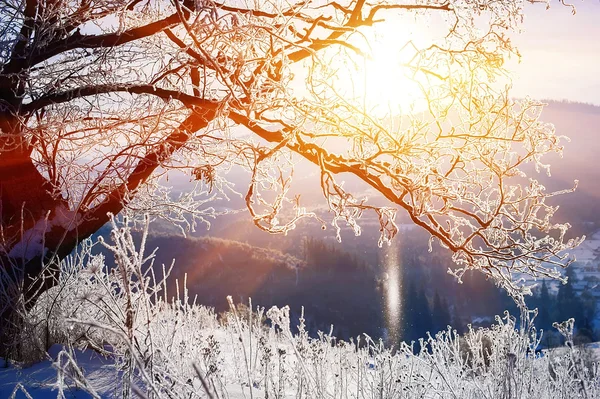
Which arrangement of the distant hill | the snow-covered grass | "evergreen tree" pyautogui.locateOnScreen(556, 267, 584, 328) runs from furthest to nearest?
"evergreen tree" pyautogui.locateOnScreen(556, 267, 584, 328) < the distant hill < the snow-covered grass

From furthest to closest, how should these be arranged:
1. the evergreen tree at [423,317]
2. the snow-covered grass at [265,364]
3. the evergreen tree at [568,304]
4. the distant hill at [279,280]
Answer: the evergreen tree at [568,304], the distant hill at [279,280], the evergreen tree at [423,317], the snow-covered grass at [265,364]

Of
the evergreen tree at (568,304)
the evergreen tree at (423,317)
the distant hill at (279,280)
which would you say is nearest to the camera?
the evergreen tree at (423,317)

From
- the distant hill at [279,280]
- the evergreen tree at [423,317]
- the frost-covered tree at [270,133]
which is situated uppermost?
the frost-covered tree at [270,133]

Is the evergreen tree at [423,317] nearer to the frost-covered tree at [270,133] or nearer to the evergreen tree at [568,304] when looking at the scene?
the evergreen tree at [568,304]

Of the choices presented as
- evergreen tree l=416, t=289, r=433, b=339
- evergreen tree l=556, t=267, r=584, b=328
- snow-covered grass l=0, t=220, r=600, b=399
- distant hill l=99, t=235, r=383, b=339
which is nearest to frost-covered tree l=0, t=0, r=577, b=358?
snow-covered grass l=0, t=220, r=600, b=399

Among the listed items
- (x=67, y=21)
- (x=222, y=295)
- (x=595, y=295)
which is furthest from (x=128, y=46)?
(x=595, y=295)

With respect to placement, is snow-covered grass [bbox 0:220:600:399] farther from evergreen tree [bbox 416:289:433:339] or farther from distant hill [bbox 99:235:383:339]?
evergreen tree [bbox 416:289:433:339]

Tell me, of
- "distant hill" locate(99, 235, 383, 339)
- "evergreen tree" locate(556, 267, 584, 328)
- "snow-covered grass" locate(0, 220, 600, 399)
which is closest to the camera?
"snow-covered grass" locate(0, 220, 600, 399)

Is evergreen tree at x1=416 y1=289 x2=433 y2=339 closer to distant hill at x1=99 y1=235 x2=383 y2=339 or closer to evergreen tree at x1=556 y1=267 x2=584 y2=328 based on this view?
distant hill at x1=99 y1=235 x2=383 y2=339

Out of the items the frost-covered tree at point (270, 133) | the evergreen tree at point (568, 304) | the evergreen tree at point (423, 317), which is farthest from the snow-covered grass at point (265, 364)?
the evergreen tree at point (568, 304)

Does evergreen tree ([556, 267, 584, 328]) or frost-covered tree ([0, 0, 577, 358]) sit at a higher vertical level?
frost-covered tree ([0, 0, 577, 358])

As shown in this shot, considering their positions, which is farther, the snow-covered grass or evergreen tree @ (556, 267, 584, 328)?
evergreen tree @ (556, 267, 584, 328)

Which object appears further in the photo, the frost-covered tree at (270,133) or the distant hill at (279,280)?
the distant hill at (279,280)

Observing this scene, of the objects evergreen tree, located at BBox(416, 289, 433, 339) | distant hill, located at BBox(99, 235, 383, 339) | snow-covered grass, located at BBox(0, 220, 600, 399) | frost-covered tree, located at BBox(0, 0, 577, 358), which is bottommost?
evergreen tree, located at BBox(416, 289, 433, 339)
